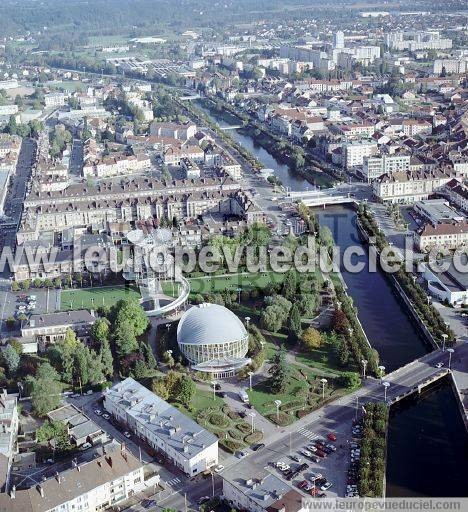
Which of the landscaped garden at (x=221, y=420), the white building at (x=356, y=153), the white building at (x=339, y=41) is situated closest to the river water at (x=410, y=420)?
the landscaped garden at (x=221, y=420)

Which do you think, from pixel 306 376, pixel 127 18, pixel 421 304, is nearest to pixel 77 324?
pixel 306 376

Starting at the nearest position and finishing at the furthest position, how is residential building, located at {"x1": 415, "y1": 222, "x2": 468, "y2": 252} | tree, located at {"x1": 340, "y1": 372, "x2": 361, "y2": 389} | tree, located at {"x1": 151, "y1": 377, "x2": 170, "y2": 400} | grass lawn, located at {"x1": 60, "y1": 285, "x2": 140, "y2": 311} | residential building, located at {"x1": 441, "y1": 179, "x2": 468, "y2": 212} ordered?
tree, located at {"x1": 151, "y1": 377, "x2": 170, "y2": 400} < tree, located at {"x1": 340, "y1": 372, "x2": 361, "y2": 389} < grass lawn, located at {"x1": 60, "y1": 285, "x2": 140, "y2": 311} < residential building, located at {"x1": 415, "y1": 222, "x2": 468, "y2": 252} < residential building, located at {"x1": 441, "y1": 179, "x2": 468, "y2": 212}

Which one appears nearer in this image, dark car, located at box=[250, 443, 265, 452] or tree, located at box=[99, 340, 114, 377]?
dark car, located at box=[250, 443, 265, 452]

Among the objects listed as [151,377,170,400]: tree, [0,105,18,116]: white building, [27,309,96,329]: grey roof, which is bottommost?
[151,377,170,400]: tree

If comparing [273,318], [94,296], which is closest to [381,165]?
[273,318]

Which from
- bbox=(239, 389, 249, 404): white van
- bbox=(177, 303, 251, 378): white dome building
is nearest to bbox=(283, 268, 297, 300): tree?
bbox=(177, 303, 251, 378): white dome building

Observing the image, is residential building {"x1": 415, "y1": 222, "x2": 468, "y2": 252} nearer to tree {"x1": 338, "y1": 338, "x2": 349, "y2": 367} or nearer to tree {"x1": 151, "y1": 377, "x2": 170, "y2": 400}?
tree {"x1": 338, "y1": 338, "x2": 349, "y2": 367}

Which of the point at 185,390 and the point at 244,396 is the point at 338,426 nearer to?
the point at 244,396
